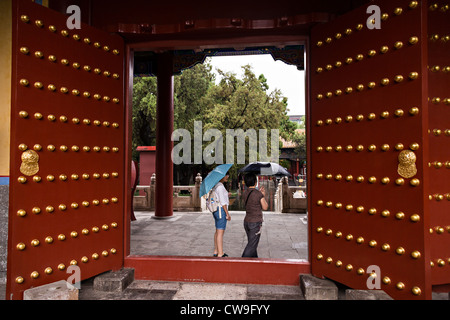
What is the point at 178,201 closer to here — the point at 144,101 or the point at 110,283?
the point at 110,283

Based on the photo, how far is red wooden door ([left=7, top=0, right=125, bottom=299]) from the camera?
7.06 feet

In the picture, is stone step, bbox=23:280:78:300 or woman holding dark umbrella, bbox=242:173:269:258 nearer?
stone step, bbox=23:280:78:300

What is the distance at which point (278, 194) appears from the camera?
8953 millimetres

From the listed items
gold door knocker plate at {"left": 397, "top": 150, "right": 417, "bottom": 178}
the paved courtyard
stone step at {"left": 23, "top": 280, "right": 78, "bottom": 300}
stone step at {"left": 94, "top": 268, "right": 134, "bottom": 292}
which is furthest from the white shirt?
gold door knocker plate at {"left": 397, "top": 150, "right": 417, "bottom": 178}

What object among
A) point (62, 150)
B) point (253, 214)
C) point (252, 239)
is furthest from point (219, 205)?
point (62, 150)

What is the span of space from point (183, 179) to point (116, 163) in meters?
A: 15.7

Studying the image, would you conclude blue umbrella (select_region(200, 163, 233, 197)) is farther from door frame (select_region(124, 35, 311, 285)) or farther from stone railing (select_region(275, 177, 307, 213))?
stone railing (select_region(275, 177, 307, 213))

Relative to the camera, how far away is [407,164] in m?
1.93

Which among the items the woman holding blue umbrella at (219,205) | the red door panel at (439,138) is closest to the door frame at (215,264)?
the woman holding blue umbrella at (219,205)

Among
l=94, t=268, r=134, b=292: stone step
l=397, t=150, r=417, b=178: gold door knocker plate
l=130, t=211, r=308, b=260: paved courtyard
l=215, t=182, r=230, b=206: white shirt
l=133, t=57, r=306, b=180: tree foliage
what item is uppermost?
l=133, t=57, r=306, b=180: tree foliage

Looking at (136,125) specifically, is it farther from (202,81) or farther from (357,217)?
(357,217)

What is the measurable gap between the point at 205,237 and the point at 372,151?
3.45m

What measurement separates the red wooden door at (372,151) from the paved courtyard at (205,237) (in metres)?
1.54

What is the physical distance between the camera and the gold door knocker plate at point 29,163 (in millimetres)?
2148
